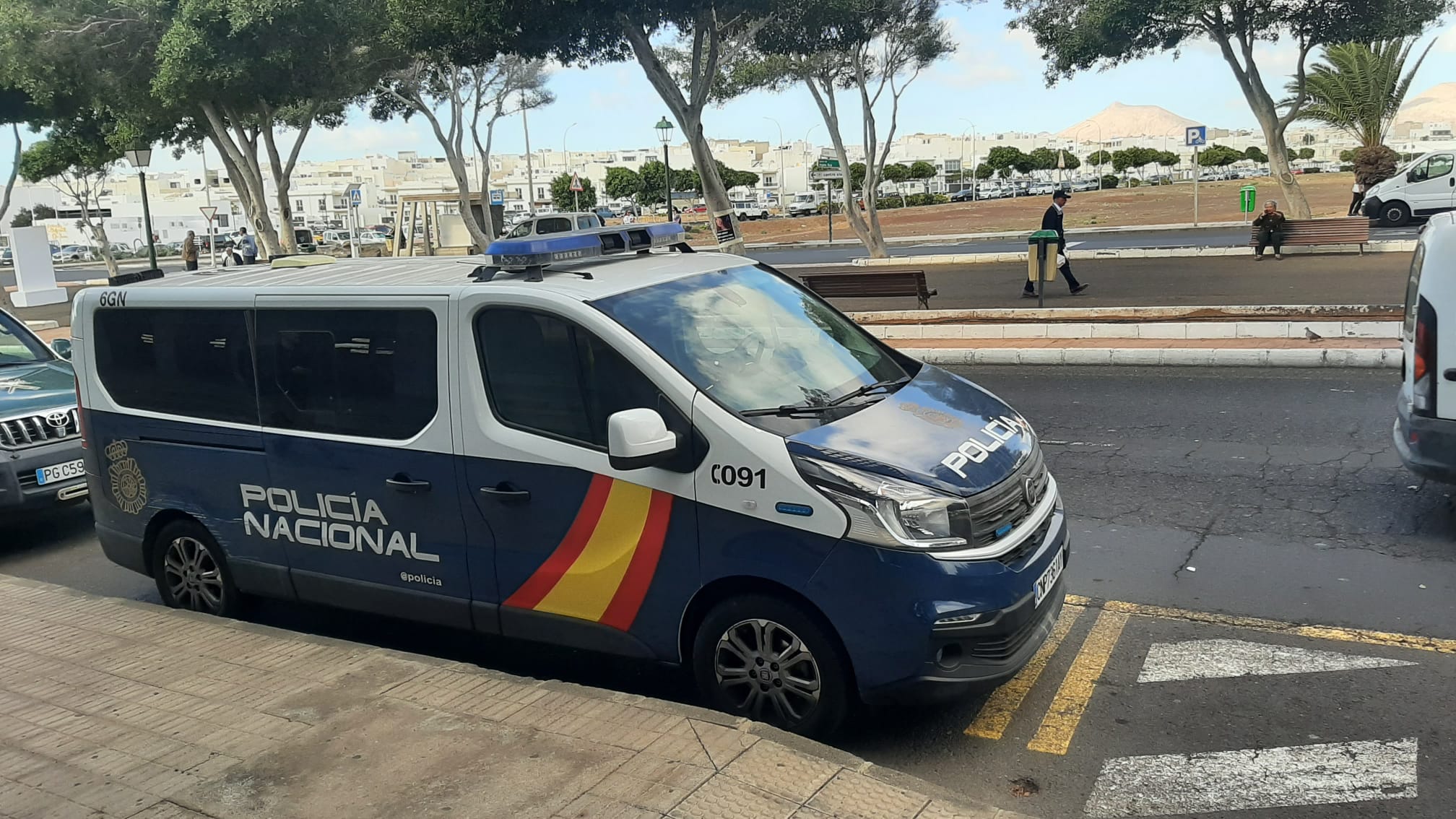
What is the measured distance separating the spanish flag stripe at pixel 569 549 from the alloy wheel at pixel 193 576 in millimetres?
2120

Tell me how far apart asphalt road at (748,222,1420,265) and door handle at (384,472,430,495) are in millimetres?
22100

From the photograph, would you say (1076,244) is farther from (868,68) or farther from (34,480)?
(34,480)

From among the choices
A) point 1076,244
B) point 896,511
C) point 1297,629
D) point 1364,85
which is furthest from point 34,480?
point 1364,85

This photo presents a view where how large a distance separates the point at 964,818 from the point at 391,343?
311 centimetres

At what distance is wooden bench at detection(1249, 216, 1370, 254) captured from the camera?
65.9 feet

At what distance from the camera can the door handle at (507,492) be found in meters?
4.67

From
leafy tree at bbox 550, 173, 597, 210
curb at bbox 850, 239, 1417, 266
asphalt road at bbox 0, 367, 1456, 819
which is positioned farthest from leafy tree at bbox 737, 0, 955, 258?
leafy tree at bbox 550, 173, 597, 210

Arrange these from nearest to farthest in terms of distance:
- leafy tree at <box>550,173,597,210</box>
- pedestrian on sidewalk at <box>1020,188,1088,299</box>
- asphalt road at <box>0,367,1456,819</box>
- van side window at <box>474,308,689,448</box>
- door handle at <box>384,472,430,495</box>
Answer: asphalt road at <box>0,367,1456,819</box> < van side window at <box>474,308,689,448</box> < door handle at <box>384,472,430,495</box> < pedestrian on sidewalk at <box>1020,188,1088,299</box> < leafy tree at <box>550,173,597,210</box>

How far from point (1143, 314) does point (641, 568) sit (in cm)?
1188

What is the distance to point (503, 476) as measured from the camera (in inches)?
186

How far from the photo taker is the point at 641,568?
4.47m

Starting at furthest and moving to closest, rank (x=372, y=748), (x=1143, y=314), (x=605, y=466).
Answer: (x=1143, y=314), (x=605, y=466), (x=372, y=748)

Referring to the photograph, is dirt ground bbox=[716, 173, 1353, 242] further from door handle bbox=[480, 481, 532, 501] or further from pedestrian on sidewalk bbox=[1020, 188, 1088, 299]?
door handle bbox=[480, 481, 532, 501]

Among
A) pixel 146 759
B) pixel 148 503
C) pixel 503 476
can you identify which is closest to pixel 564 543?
pixel 503 476
